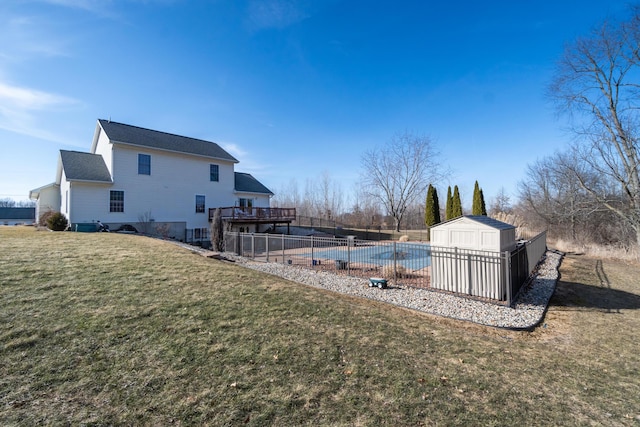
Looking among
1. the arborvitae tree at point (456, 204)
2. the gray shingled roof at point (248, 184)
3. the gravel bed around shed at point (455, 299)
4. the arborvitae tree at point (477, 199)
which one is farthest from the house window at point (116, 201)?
the arborvitae tree at point (477, 199)

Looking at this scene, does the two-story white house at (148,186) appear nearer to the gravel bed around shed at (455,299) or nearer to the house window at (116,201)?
the house window at (116,201)

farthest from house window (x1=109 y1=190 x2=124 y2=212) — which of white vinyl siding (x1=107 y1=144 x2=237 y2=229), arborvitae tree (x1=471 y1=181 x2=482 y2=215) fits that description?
arborvitae tree (x1=471 y1=181 x2=482 y2=215)

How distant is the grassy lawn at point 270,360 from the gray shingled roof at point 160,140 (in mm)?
15806

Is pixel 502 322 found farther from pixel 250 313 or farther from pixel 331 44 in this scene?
pixel 331 44

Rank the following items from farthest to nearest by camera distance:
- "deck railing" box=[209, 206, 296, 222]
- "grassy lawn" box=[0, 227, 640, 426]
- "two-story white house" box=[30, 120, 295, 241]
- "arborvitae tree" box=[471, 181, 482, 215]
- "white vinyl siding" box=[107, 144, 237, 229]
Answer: "arborvitae tree" box=[471, 181, 482, 215]
"deck railing" box=[209, 206, 296, 222]
"white vinyl siding" box=[107, 144, 237, 229]
"two-story white house" box=[30, 120, 295, 241]
"grassy lawn" box=[0, 227, 640, 426]

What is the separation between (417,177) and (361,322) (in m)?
31.1

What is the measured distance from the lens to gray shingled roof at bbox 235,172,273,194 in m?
25.7

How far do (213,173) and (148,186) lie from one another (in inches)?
203

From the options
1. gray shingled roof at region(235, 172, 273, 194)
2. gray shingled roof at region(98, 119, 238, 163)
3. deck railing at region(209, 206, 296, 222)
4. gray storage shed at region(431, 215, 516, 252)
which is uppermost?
gray shingled roof at region(98, 119, 238, 163)

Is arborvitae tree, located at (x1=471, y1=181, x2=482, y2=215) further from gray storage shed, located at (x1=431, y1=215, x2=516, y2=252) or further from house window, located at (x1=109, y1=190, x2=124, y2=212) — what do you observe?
house window, located at (x1=109, y1=190, x2=124, y2=212)

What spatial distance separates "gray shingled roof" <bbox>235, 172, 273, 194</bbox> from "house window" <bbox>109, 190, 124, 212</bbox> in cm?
896

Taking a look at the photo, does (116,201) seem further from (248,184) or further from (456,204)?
(456,204)

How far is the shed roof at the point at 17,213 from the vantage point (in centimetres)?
3744

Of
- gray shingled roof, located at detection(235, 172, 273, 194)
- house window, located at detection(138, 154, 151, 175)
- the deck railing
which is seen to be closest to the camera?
house window, located at detection(138, 154, 151, 175)
